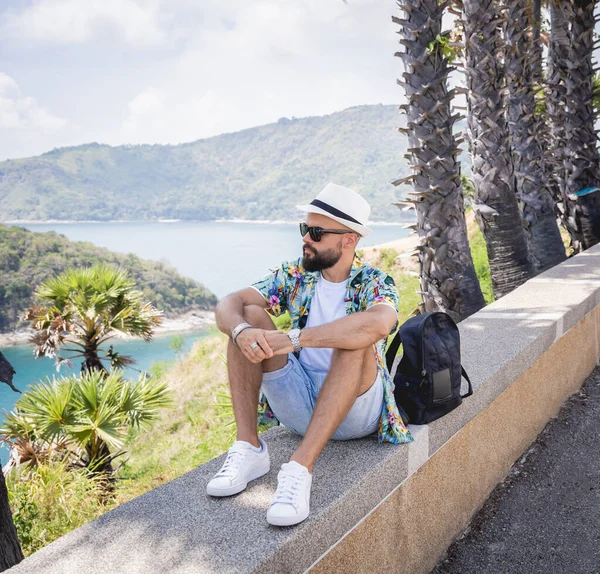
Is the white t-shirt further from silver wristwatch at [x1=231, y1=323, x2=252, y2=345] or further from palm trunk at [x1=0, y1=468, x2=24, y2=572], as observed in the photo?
palm trunk at [x1=0, y1=468, x2=24, y2=572]

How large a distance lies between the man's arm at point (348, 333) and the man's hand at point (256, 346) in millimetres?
28

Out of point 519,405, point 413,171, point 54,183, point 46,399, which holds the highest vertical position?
point 54,183

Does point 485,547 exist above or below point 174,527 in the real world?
below

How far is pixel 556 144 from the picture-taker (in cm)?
1127

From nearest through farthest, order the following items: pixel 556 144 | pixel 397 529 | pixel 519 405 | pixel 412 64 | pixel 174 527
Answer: pixel 174 527, pixel 397 529, pixel 519 405, pixel 412 64, pixel 556 144

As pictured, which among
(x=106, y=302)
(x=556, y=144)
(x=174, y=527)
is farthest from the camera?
(x=106, y=302)

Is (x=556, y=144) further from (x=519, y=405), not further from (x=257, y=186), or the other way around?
(x=257, y=186)

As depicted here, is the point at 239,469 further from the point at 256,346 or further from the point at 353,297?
the point at 353,297

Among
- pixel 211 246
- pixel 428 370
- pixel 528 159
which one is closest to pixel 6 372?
pixel 428 370

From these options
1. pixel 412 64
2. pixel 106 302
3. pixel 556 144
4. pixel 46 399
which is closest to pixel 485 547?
pixel 412 64

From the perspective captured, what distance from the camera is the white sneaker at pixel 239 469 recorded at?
231 centimetres

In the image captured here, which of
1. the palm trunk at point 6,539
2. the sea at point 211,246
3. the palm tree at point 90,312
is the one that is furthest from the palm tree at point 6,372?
the sea at point 211,246

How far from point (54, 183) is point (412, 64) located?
140669mm

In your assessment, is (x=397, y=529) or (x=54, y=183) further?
(x=54, y=183)
